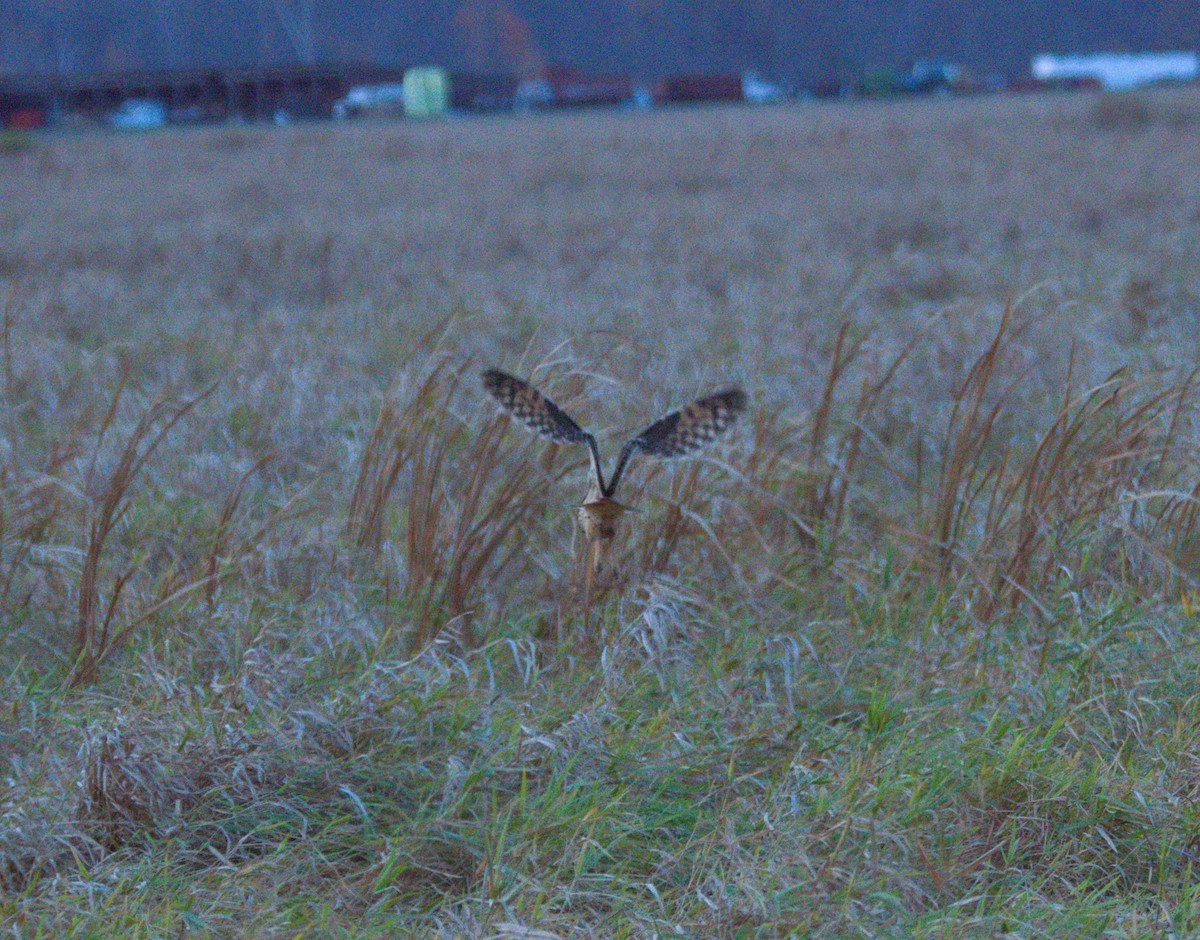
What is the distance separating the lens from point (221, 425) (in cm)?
423

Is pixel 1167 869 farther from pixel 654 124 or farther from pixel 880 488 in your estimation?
pixel 654 124

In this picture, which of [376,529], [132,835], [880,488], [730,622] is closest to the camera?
[132,835]

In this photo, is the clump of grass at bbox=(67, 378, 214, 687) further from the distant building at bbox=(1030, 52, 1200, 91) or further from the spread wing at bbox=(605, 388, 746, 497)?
the distant building at bbox=(1030, 52, 1200, 91)

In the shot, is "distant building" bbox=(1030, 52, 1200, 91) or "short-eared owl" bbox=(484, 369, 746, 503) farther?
"distant building" bbox=(1030, 52, 1200, 91)

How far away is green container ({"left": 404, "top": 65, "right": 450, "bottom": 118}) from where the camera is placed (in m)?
28.8

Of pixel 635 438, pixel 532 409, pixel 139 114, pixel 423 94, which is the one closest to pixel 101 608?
pixel 532 409

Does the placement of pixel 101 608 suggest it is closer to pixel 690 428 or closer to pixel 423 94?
pixel 690 428

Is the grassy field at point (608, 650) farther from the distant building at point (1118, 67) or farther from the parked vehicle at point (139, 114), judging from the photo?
the distant building at point (1118, 67)

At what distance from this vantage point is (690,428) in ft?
6.39

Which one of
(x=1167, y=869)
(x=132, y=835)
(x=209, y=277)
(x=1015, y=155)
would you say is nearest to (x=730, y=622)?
(x=1167, y=869)

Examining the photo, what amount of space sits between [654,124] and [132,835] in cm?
2196

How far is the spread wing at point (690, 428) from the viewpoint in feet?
6.23

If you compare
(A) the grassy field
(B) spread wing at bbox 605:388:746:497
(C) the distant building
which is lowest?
(A) the grassy field

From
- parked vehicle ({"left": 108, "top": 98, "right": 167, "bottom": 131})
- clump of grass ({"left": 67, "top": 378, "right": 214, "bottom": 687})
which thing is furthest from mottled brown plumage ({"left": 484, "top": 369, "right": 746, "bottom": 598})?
parked vehicle ({"left": 108, "top": 98, "right": 167, "bottom": 131})
